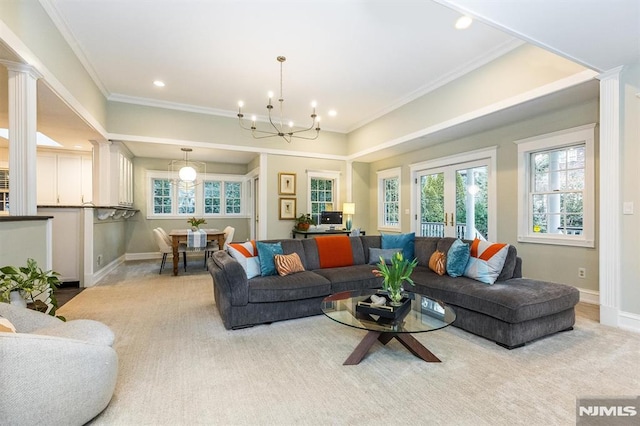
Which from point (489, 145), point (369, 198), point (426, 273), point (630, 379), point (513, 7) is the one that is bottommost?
point (630, 379)

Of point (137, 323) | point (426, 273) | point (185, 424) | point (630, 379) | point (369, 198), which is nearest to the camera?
point (185, 424)

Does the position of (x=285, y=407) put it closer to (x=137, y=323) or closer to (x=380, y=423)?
(x=380, y=423)

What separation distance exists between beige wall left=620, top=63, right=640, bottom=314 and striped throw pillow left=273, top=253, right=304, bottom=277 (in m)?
3.29

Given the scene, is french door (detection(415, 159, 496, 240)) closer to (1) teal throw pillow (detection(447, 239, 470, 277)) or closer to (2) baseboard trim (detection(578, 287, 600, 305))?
(2) baseboard trim (detection(578, 287, 600, 305))

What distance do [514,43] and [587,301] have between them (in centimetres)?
331

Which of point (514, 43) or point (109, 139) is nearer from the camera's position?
point (514, 43)

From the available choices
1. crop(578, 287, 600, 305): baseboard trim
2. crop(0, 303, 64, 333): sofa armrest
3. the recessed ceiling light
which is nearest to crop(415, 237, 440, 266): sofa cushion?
crop(578, 287, 600, 305): baseboard trim

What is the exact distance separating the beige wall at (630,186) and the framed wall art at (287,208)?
17.2 ft

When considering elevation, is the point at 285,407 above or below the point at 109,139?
below

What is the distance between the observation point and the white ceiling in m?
2.37

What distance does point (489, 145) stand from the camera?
15.7 feet

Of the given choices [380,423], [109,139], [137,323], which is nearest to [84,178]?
[109,139]

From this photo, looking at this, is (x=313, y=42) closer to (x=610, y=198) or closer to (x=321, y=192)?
(x=610, y=198)

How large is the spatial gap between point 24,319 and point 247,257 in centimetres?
184
